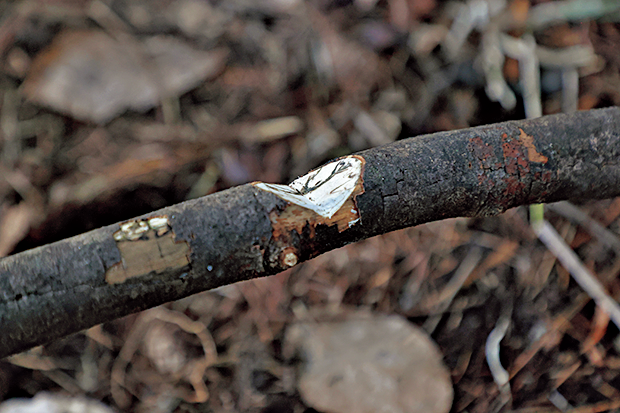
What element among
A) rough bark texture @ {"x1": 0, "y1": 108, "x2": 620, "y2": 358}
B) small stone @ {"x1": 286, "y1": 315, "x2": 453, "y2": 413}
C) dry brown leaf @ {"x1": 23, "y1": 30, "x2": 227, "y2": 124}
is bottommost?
small stone @ {"x1": 286, "y1": 315, "x2": 453, "y2": 413}

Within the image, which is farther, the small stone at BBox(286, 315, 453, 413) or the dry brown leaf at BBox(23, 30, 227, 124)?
the dry brown leaf at BBox(23, 30, 227, 124)

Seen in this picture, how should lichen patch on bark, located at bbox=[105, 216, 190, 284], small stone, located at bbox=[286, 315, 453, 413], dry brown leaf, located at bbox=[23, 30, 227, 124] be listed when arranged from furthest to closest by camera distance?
dry brown leaf, located at bbox=[23, 30, 227, 124] < small stone, located at bbox=[286, 315, 453, 413] < lichen patch on bark, located at bbox=[105, 216, 190, 284]

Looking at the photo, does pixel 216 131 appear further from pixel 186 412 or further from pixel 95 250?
pixel 95 250

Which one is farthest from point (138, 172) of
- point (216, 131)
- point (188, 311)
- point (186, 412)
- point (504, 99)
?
point (504, 99)

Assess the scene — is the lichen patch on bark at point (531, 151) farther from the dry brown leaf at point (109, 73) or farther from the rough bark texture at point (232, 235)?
the dry brown leaf at point (109, 73)

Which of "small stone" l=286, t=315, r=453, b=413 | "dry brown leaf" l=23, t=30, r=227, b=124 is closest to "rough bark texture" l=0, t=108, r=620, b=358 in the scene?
"small stone" l=286, t=315, r=453, b=413

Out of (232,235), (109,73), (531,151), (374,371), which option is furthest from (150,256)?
(109,73)

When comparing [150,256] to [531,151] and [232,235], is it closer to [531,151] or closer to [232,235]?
[232,235]

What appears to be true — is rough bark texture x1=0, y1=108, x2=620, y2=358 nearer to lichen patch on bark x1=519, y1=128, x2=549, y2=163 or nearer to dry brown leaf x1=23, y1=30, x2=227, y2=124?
lichen patch on bark x1=519, y1=128, x2=549, y2=163

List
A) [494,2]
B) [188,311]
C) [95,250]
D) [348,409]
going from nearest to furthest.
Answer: [95,250] < [348,409] < [188,311] < [494,2]
